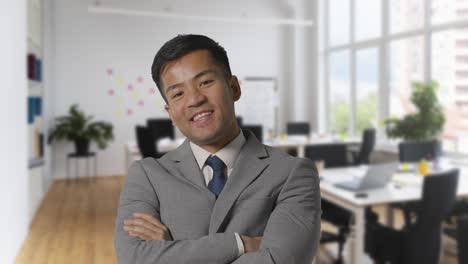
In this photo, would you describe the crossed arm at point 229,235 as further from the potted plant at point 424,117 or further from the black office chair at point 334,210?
the potted plant at point 424,117

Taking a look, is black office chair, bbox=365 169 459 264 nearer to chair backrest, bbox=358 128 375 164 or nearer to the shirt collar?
the shirt collar

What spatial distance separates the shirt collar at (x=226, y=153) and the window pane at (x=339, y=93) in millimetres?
6583

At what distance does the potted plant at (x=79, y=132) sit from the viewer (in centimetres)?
670

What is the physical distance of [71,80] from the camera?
7.22 m

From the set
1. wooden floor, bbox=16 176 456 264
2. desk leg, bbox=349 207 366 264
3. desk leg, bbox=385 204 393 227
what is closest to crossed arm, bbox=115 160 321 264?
wooden floor, bbox=16 176 456 264

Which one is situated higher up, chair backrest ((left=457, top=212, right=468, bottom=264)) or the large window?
the large window

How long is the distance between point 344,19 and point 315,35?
711 mm

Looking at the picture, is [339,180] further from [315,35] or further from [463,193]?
[315,35]

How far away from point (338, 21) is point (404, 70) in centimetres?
212


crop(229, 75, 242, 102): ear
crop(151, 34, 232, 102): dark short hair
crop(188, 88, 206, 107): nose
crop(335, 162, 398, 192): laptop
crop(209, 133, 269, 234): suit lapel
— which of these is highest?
crop(151, 34, 232, 102): dark short hair

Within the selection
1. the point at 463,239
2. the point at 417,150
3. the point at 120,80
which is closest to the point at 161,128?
the point at 120,80

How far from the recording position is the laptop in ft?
9.08

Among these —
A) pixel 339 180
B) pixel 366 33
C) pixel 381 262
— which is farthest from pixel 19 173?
pixel 366 33

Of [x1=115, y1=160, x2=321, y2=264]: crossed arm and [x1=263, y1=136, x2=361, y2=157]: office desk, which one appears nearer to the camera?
[x1=115, y1=160, x2=321, y2=264]: crossed arm
